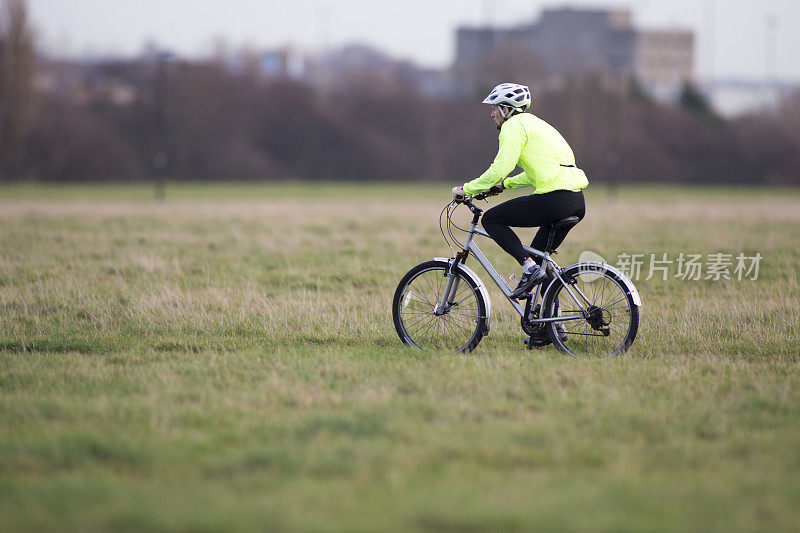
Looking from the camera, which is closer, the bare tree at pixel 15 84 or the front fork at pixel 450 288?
the front fork at pixel 450 288

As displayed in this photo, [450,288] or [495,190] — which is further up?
[495,190]

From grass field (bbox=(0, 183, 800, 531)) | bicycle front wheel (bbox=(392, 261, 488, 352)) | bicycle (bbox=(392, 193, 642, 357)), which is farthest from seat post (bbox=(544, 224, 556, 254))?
grass field (bbox=(0, 183, 800, 531))

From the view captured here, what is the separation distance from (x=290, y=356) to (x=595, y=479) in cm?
327

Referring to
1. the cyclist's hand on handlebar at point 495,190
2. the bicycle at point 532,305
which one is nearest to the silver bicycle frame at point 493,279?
the bicycle at point 532,305

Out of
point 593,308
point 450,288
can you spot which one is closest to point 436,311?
point 450,288

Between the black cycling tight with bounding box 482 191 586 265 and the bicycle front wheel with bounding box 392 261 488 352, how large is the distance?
0.45 metres

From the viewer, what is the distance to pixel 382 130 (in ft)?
223

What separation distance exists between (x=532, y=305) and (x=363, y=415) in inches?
93.8

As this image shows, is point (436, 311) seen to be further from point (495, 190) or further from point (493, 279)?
point (495, 190)

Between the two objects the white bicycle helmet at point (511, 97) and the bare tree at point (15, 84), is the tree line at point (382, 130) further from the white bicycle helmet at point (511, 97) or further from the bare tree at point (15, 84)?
the white bicycle helmet at point (511, 97)

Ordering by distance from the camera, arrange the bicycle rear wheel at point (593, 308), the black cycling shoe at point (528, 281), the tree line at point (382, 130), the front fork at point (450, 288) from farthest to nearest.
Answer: the tree line at point (382, 130) → the front fork at point (450, 288) → the black cycling shoe at point (528, 281) → the bicycle rear wheel at point (593, 308)

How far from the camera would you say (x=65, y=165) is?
2067 inches

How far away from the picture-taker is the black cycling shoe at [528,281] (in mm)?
6941

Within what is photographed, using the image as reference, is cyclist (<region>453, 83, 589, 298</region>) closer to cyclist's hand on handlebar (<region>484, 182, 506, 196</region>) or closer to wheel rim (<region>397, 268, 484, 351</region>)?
cyclist's hand on handlebar (<region>484, 182, 506, 196</region>)
